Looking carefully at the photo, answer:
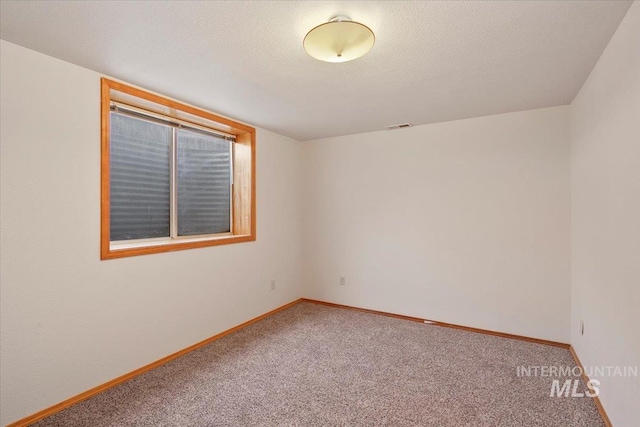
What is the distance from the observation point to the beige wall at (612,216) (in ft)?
5.04

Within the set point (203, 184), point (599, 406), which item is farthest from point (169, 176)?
point (599, 406)

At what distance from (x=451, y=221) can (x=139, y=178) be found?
10.7 ft

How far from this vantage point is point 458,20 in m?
1.64

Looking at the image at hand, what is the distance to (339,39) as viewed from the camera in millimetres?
1672

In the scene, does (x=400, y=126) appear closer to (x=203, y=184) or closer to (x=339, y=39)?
(x=339, y=39)

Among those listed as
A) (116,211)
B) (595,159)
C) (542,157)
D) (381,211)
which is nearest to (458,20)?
(595,159)

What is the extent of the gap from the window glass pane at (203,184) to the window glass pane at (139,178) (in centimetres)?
16

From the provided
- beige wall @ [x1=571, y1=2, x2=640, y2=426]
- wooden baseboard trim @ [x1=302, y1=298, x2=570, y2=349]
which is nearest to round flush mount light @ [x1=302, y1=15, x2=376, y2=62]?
beige wall @ [x1=571, y1=2, x2=640, y2=426]

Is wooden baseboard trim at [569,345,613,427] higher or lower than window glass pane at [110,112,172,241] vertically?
lower

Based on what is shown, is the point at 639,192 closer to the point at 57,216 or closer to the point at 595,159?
the point at 595,159

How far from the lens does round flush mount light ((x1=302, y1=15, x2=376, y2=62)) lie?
1605 millimetres

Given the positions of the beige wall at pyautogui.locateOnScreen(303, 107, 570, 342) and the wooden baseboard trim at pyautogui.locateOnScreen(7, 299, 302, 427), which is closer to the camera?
the wooden baseboard trim at pyautogui.locateOnScreen(7, 299, 302, 427)

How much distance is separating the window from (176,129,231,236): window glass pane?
0.01 metres

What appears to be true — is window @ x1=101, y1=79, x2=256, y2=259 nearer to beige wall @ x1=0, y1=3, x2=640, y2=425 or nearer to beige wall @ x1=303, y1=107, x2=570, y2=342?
beige wall @ x1=0, y1=3, x2=640, y2=425
